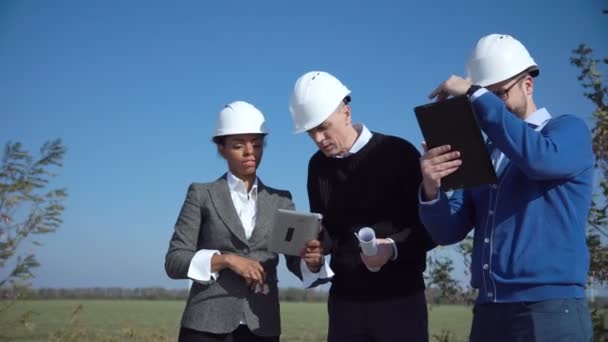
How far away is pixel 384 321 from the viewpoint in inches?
Answer: 147

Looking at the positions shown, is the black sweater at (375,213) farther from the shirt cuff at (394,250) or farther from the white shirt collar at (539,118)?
the white shirt collar at (539,118)

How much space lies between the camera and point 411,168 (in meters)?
4.02

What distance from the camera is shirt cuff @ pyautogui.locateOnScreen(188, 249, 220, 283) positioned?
4.14m

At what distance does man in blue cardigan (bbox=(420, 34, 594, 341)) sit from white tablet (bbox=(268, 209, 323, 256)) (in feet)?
2.73

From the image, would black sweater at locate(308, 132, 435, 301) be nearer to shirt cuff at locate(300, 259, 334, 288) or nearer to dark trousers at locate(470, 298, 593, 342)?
shirt cuff at locate(300, 259, 334, 288)

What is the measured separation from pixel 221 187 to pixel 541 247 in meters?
2.22

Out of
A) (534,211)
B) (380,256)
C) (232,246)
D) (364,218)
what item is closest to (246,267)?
(232,246)

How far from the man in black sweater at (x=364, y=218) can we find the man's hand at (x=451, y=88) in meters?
0.90

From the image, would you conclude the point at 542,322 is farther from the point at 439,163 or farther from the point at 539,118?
the point at 539,118

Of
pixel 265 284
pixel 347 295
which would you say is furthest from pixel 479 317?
pixel 265 284

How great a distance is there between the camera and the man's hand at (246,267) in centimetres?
411

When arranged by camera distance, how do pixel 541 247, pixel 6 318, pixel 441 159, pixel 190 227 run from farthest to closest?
1. pixel 6 318
2. pixel 190 227
3. pixel 441 159
4. pixel 541 247

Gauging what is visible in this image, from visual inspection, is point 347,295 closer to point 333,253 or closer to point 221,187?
point 333,253

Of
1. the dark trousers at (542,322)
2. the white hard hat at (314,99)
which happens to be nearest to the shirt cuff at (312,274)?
the white hard hat at (314,99)
